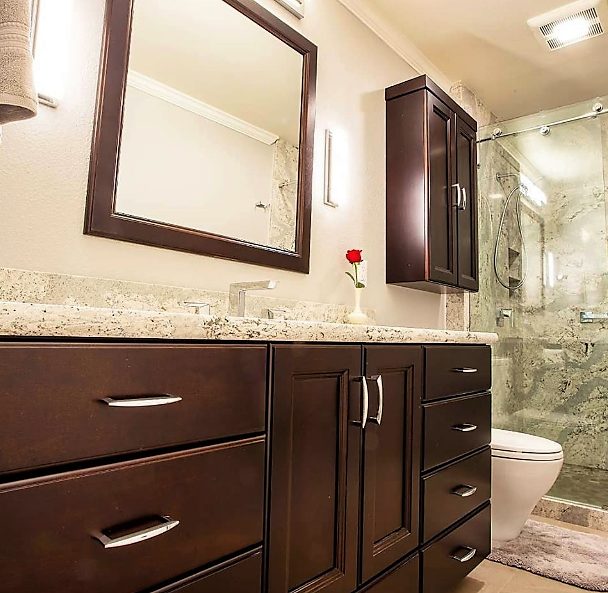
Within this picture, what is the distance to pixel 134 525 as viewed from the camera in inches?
28.8

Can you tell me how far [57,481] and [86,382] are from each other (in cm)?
13

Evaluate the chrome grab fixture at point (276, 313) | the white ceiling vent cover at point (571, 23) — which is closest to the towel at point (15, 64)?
the chrome grab fixture at point (276, 313)

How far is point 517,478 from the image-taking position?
6.89 feet

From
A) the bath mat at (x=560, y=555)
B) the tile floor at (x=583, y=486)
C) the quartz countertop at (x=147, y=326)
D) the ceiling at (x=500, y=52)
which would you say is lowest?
the bath mat at (x=560, y=555)

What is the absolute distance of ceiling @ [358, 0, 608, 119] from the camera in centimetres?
243

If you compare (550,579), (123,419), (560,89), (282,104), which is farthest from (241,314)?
(560,89)

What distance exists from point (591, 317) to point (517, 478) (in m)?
1.58

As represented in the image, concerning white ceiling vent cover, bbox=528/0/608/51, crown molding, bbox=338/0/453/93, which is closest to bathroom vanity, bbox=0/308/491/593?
crown molding, bbox=338/0/453/93

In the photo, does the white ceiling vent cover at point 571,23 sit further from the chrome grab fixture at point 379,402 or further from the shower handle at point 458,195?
the chrome grab fixture at point 379,402

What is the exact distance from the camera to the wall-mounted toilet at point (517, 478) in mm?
2086

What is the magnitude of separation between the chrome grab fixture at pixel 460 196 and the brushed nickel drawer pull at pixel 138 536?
2159 millimetres

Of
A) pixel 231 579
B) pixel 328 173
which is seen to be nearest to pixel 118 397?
pixel 231 579

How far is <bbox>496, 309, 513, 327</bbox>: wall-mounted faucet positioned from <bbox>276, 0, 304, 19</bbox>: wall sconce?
218cm

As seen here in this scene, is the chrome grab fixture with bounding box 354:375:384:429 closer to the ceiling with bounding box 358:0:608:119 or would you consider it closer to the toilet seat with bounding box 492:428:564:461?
the toilet seat with bounding box 492:428:564:461
